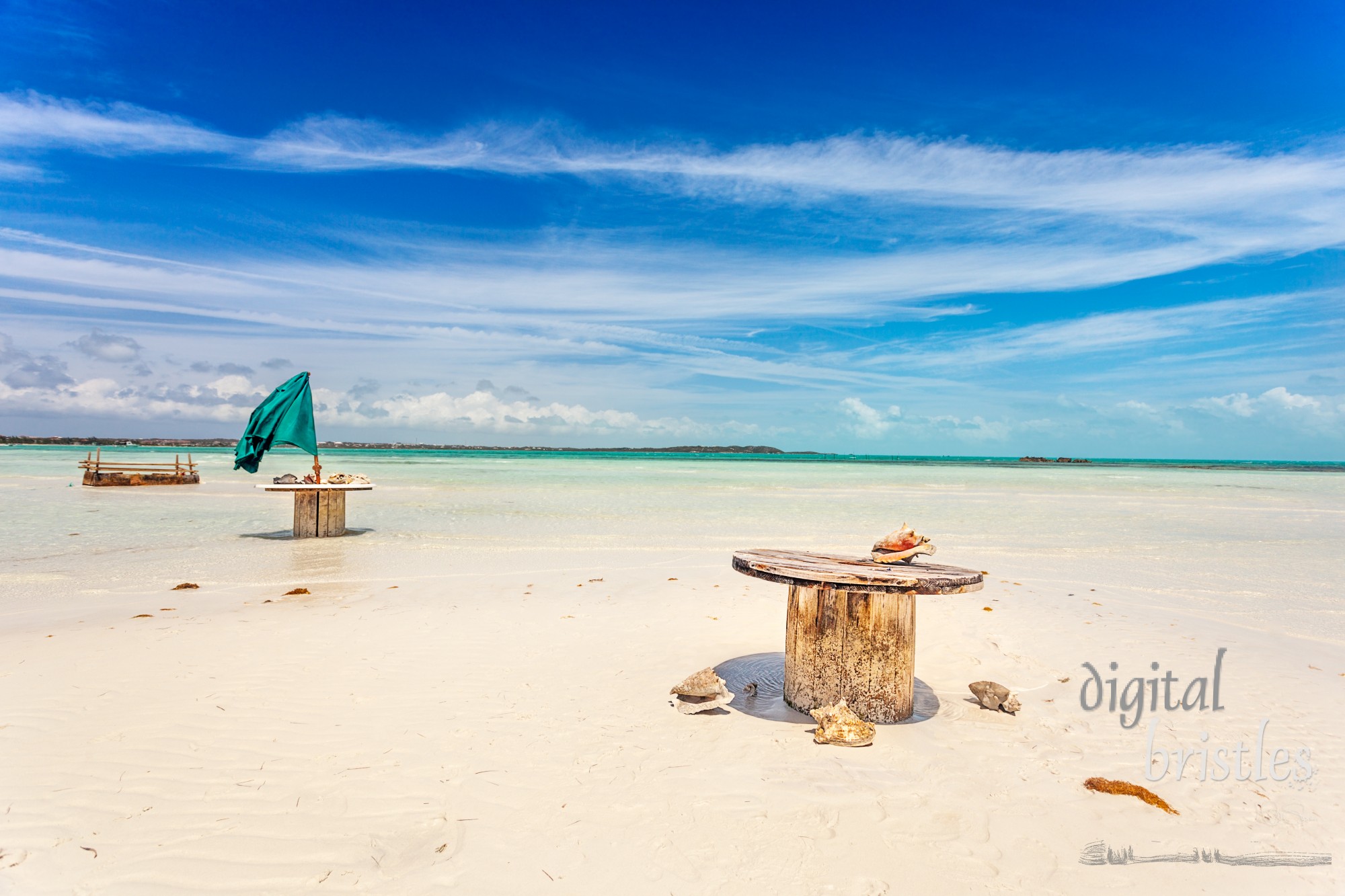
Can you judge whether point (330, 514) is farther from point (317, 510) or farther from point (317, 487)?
point (317, 487)

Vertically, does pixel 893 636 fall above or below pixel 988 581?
above

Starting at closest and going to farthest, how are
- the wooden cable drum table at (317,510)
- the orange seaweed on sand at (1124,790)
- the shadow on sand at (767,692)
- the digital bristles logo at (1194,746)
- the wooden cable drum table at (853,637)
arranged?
the orange seaweed on sand at (1124,790)
the digital bristles logo at (1194,746)
the wooden cable drum table at (853,637)
the shadow on sand at (767,692)
the wooden cable drum table at (317,510)

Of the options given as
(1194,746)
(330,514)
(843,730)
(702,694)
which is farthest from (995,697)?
(330,514)

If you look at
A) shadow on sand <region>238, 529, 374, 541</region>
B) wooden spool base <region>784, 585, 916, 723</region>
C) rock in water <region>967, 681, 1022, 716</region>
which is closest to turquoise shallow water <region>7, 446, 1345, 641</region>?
shadow on sand <region>238, 529, 374, 541</region>

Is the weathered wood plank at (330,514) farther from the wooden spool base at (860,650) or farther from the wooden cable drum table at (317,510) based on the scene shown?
the wooden spool base at (860,650)

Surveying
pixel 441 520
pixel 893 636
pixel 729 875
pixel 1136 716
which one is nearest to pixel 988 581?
pixel 1136 716

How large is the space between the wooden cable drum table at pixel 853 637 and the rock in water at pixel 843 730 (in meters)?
0.21

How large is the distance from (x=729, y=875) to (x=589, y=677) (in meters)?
2.56

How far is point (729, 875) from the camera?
2.85 m

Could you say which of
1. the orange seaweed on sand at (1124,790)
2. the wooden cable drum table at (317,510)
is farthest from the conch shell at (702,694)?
the wooden cable drum table at (317,510)

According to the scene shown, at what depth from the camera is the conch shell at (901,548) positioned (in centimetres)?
453

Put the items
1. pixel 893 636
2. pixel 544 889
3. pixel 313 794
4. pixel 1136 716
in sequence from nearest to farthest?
pixel 544 889
pixel 313 794
pixel 893 636
pixel 1136 716

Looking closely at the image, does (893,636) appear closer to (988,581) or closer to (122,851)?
(122,851)

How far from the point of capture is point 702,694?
4.61 meters
